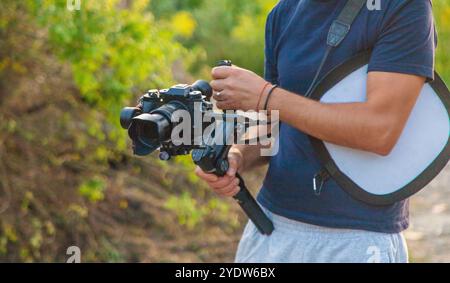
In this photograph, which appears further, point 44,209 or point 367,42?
point 44,209

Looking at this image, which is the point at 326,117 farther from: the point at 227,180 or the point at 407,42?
the point at 227,180

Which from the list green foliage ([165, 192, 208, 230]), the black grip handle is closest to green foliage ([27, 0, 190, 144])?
green foliage ([165, 192, 208, 230])

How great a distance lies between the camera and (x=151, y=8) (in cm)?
1047

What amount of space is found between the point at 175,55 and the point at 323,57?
8.44ft

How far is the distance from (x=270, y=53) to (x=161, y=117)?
73 centimetres

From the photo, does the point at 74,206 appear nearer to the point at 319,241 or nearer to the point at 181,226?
the point at 181,226

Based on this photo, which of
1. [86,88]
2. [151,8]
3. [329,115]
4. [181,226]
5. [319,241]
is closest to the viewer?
[329,115]

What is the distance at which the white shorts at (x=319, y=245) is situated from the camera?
2580mm

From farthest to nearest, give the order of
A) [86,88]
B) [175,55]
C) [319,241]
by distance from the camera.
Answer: [175,55] < [86,88] < [319,241]

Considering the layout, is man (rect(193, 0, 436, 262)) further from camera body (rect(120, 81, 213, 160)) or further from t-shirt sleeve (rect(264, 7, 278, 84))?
camera body (rect(120, 81, 213, 160))

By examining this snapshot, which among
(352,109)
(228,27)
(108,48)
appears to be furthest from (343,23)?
(228,27)

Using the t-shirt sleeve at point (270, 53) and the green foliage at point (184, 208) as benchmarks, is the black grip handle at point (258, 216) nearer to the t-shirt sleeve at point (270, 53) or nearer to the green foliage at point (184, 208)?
the t-shirt sleeve at point (270, 53)

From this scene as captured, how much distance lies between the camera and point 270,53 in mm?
2979
